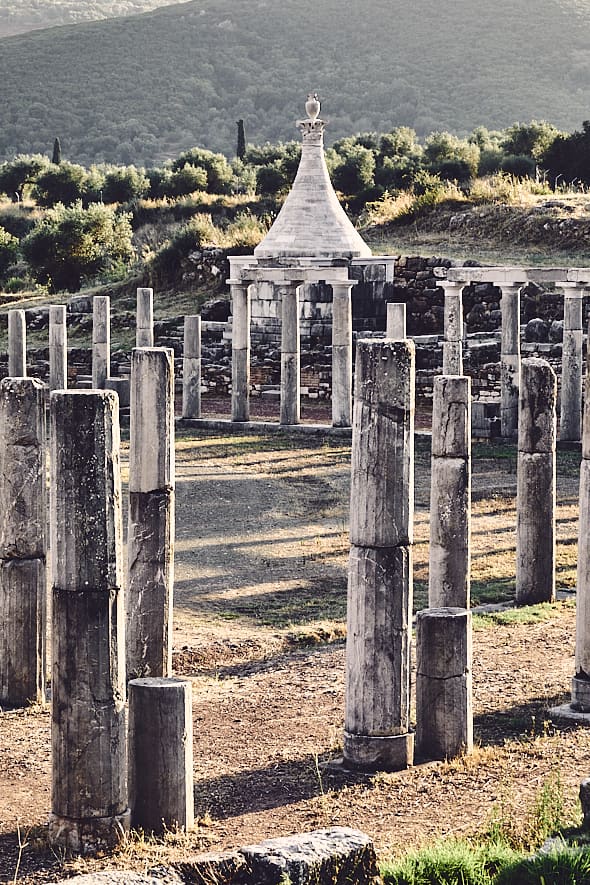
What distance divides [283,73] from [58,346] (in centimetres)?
7977

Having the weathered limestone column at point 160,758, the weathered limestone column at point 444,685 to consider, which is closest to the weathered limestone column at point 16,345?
the weathered limestone column at point 444,685

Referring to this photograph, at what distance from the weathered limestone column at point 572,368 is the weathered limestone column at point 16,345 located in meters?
10.5

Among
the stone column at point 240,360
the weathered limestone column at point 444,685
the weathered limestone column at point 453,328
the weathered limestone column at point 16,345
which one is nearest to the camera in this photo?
the weathered limestone column at point 444,685

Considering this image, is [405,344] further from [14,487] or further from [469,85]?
[469,85]

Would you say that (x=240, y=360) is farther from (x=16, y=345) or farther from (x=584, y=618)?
(x=584, y=618)

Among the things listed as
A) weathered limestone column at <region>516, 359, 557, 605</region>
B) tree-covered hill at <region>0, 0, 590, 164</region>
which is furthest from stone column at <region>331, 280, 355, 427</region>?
tree-covered hill at <region>0, 0, 590, 164</region>

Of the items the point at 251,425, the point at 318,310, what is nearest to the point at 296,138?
the point at 318,310

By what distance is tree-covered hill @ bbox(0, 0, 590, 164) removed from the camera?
300 ft

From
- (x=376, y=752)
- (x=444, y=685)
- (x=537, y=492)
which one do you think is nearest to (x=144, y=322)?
(x=537, y=492)

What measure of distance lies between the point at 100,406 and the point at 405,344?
7.06 feet

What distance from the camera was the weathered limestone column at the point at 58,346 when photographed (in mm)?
28203

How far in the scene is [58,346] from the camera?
2836 centimetres

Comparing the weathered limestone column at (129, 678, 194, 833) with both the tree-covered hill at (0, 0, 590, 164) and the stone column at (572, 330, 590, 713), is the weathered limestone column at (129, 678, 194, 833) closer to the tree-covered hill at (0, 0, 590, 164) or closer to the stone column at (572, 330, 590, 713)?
the stone column at (572, 330, 590, 713)

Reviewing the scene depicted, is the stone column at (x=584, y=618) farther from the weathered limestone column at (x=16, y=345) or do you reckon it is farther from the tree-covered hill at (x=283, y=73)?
the tree-covered hill at (x=283, y=73)
